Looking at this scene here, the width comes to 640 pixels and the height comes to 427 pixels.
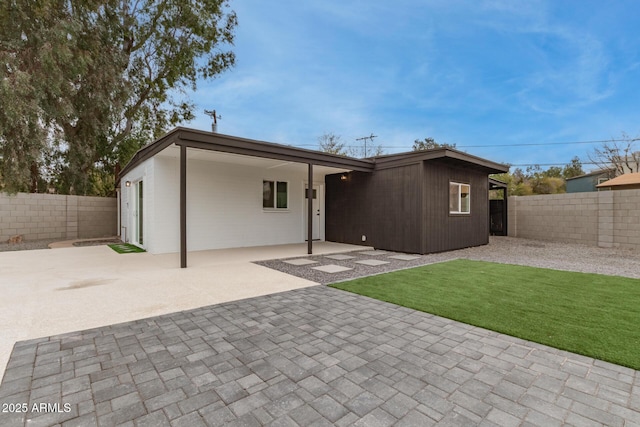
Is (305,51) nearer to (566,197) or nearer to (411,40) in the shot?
(411,40)

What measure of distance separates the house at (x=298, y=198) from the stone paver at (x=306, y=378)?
4.44 meters

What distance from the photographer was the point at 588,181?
21.0 m

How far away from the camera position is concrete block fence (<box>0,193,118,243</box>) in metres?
10.3

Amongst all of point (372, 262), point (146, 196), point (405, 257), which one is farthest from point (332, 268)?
point (146, 196)

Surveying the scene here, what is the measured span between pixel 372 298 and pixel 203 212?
614 cm

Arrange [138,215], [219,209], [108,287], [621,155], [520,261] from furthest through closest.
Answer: [621,155] → [138,215] → [219,209] → [520,261] → [108,287]

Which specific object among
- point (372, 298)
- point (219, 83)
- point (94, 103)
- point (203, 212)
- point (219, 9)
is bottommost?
point (372, 298)

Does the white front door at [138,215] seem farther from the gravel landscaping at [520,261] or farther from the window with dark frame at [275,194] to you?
the gravel landscaping at [520,261]

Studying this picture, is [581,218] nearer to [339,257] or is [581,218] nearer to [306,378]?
[339,257]

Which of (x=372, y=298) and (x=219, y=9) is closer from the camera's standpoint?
(x=372, y=298)

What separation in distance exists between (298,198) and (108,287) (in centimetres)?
681

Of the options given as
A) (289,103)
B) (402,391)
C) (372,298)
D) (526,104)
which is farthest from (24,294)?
(526,104)

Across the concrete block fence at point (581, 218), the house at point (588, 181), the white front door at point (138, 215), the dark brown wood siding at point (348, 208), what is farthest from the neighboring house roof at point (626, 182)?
the white front door at point (138, 215)

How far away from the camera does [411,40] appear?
14.4 meters
